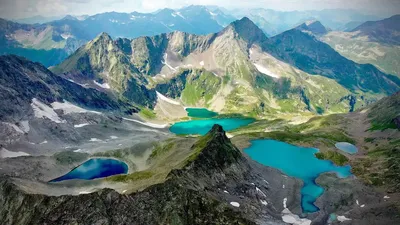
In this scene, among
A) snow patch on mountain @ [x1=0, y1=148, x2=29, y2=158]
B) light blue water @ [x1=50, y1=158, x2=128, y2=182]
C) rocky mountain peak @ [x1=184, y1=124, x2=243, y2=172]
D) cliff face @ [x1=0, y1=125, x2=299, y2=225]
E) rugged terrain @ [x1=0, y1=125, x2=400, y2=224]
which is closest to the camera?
cliff face @ [x1=0, y1=125, x2=299, y2=225]

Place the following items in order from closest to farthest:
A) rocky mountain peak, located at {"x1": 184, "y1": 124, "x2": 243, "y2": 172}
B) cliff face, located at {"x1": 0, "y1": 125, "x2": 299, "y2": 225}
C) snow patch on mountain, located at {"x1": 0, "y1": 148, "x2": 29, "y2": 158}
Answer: cliff face, located at {"x1": 0, "y1": 125, "x2": 299, "y2": 225} < rocky mountain peak, located at {"x1": 184, "y1": 124, "x2": 243, "y2": 172} < snow patch on mountain, located at {"x1": 0, "y1": 148, "x2": 29, "y2": 158}

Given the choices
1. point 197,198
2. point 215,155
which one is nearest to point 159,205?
point 197,198

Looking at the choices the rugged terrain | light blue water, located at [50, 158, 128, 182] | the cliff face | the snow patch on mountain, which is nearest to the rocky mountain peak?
the rugged terrain

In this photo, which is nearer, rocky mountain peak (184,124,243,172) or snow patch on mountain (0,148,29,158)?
rocky mountain peak (184,124,243,172)

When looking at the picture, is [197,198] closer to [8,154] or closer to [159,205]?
[159,205]

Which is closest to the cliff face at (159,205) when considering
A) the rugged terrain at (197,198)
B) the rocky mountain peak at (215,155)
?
the rugged terrain at (197,198)

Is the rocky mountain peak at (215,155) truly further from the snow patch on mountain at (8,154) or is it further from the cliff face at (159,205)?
the snow patch on mountain at (8,154)

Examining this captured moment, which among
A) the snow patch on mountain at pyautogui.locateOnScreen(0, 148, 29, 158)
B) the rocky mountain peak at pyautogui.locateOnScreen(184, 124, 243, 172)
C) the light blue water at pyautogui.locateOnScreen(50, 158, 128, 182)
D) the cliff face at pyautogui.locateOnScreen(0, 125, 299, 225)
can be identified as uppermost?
the cliff face at pyautogui.locateOnScreen(0, 125, 299, 225)

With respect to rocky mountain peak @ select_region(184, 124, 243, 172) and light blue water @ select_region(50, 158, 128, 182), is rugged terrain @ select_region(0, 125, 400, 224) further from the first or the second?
light blue water @ select_region(50, 158, 128, 182)
